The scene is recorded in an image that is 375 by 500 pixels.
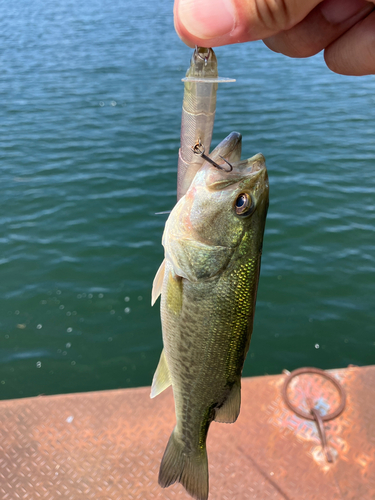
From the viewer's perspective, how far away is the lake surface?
5.82m

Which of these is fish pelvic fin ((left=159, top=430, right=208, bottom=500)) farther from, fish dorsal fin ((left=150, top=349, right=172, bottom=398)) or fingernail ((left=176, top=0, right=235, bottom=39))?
fingernail ((left=176, top=0, right=235, bottom=39))

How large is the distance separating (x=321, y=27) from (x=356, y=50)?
26cm

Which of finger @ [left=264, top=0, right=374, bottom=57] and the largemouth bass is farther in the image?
finger @ [left=264, top=0, right=374, bottom=57]

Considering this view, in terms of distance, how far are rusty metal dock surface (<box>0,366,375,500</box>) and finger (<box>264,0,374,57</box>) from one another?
10.3ft

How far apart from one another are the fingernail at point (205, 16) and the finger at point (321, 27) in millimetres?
922

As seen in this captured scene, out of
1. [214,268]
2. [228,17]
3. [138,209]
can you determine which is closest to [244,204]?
[214,268]

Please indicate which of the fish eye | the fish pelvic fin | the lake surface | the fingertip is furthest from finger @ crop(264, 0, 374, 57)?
the lake surface

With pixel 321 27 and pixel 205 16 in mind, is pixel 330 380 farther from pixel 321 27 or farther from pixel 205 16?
pixel 205 16

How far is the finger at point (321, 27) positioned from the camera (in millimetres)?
2252

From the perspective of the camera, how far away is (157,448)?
367cm

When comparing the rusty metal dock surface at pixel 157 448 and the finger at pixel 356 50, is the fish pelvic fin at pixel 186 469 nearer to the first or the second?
the rusty metal dock surface at pixel 157 448

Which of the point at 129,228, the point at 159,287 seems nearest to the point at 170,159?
the point at 129,228

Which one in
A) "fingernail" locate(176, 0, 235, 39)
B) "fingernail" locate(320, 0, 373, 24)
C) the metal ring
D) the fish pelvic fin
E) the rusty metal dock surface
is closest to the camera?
"fingernail" locate(176, 0, 235, 39)

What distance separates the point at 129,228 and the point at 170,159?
3.00 m
